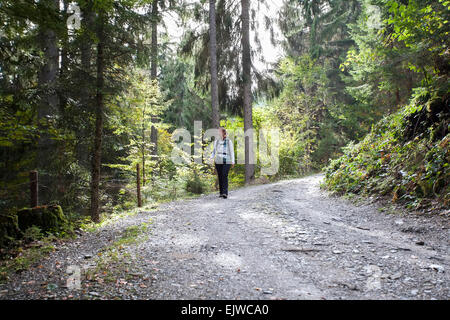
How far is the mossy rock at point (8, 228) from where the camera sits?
14.4 ft

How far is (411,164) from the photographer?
6.21m

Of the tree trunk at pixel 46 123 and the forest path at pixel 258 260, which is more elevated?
the tree trunk at pixel 46 123

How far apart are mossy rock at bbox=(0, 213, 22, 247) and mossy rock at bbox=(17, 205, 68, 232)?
0.21 m

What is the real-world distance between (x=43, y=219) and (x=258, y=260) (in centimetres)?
418

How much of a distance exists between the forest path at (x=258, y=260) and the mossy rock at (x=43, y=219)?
0.52 meters

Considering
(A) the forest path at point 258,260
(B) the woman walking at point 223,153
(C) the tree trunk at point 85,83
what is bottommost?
(A) the forest path at point 258,260

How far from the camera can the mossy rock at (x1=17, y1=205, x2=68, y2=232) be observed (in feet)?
16.3

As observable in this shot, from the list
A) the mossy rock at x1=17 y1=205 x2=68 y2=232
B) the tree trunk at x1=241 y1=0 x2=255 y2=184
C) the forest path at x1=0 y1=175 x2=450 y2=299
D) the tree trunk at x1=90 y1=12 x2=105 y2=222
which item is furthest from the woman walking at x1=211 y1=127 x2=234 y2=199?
the tree trunk at x1=241 y1=0 x2=255 y2=184

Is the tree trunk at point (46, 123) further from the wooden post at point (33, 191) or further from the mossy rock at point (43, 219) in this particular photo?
the mossy rock at point (43, 219)

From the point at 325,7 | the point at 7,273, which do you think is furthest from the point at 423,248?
the point at 325,7

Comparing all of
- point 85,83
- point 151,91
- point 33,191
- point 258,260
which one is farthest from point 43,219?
point 151,91

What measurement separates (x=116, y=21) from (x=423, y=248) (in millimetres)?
7563

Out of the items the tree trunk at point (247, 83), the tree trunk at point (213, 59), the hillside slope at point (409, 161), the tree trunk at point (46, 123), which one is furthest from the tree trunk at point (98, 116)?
the tree trunk at point (247, 83)

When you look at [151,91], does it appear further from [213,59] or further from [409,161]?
[409,161]
